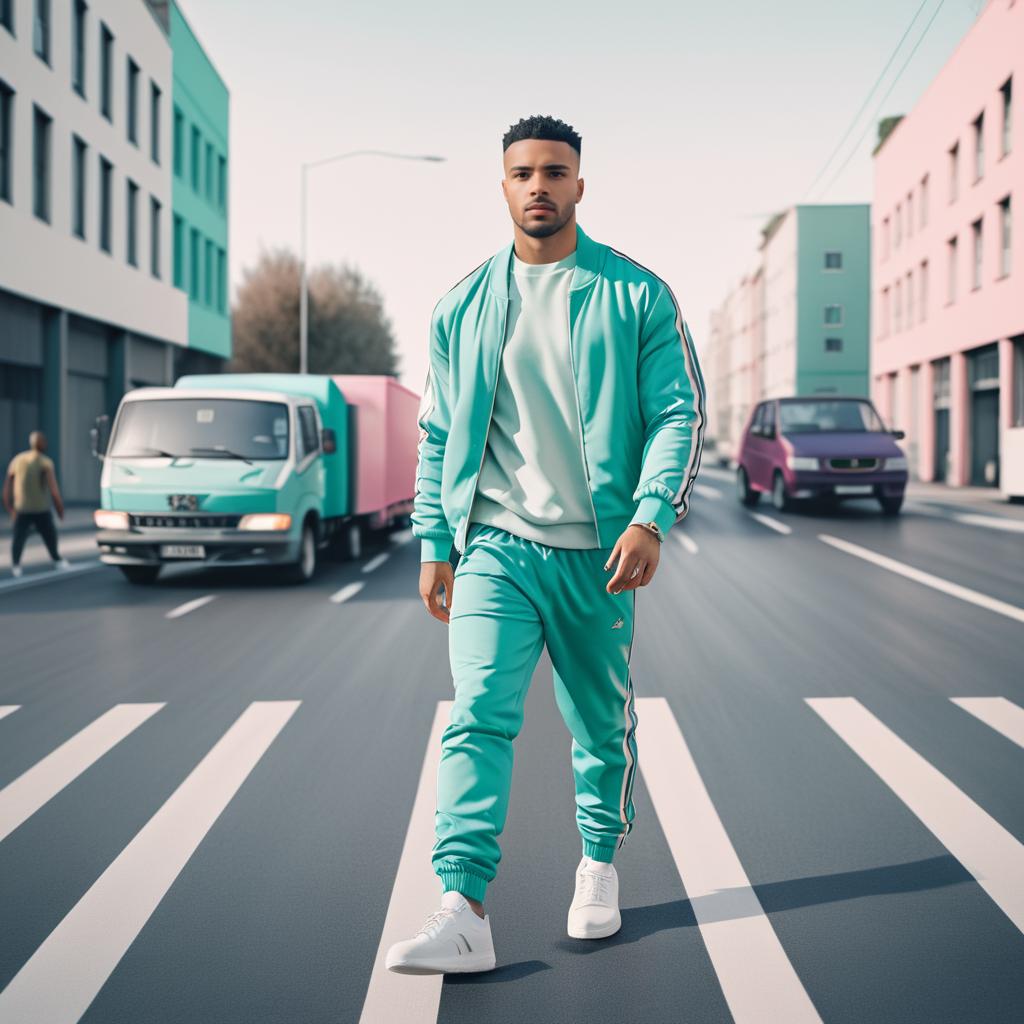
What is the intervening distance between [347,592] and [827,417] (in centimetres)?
1210

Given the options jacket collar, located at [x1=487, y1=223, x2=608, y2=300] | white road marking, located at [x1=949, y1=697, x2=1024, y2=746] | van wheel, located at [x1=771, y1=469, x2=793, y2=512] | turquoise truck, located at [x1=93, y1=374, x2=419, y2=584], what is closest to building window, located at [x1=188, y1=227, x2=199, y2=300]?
van wheel, located at [x1=771, y1=469, x2=793, y2=512]

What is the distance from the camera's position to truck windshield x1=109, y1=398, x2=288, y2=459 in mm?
13109

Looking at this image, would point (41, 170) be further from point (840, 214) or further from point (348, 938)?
point (840, 214)

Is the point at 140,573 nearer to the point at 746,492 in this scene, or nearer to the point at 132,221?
the point at 746,492

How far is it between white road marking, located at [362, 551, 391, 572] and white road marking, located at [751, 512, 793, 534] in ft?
18.4

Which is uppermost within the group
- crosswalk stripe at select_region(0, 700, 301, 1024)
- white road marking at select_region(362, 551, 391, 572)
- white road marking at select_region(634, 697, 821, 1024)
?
white road marking at select_region(362, 551, 391, 572)

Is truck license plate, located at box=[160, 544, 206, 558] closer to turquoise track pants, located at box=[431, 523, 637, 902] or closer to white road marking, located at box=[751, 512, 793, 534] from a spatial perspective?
white road marking, located at box=[751, 512, 793, 534]

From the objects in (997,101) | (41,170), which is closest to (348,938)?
(41,170)

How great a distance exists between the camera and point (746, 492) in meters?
24.0

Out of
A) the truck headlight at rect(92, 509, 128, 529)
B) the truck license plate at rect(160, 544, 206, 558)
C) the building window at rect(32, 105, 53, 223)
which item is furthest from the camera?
the building window at rect(32, 105, 53, 223)

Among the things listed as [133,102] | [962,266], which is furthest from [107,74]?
[962,266]

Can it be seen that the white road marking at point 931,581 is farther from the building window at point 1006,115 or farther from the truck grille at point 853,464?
the building window at point 1006,115

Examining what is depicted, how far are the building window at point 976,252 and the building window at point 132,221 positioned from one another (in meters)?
21.8

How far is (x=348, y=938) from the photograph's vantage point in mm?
3369
